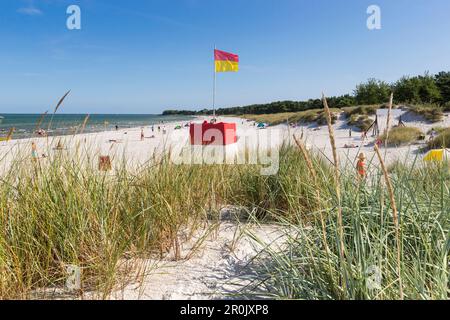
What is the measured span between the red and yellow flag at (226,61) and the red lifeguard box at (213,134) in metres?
4.26

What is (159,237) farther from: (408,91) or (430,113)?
(408,91)

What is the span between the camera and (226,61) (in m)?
9.71

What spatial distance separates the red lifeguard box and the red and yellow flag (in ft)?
14.0

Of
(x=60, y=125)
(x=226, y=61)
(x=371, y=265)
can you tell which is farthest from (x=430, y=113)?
(x=60, y=125)

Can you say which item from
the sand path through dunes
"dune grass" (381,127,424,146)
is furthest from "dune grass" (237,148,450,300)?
"dune grass" (381,127,424,146)

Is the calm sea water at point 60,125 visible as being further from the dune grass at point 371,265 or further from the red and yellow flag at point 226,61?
the red and yellow flag at point 226,61

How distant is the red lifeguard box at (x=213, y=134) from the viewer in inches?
228

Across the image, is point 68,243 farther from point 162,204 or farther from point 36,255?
point 162,204

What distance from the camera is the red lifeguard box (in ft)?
19.0

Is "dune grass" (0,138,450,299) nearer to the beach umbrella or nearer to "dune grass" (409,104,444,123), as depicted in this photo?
the beach umbrella

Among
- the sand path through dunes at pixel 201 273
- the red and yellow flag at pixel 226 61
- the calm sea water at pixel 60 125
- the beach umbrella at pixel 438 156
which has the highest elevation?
the red and yellow flag at pixel 226 61

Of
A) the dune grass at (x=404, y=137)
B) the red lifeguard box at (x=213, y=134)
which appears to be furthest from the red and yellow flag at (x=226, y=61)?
the dune grass at (x=404, y=137)
